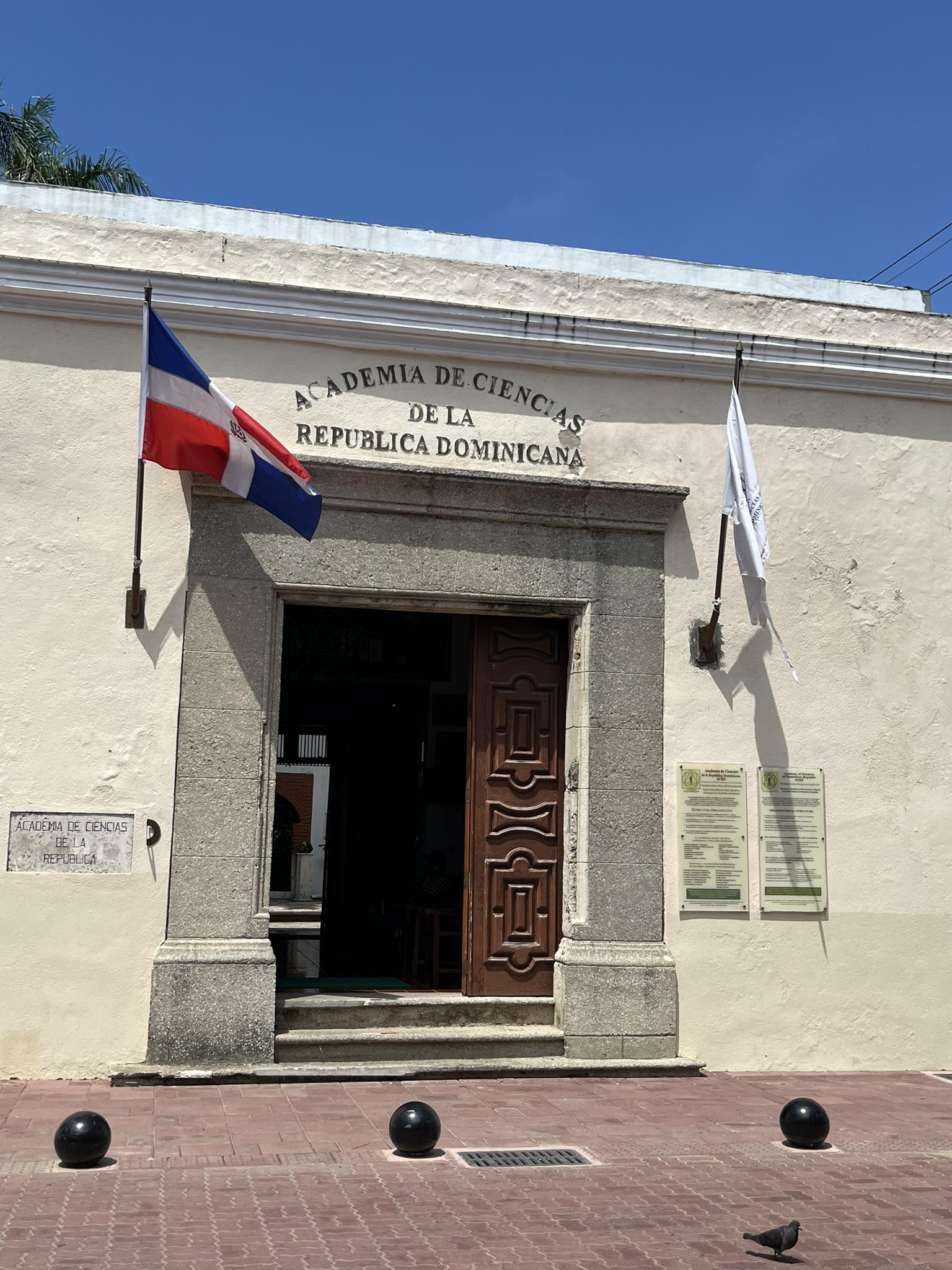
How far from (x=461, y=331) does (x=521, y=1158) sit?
204 inches

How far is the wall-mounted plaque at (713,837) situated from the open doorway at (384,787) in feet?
5.44

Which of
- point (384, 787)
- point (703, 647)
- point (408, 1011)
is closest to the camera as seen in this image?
point (408, 1011)

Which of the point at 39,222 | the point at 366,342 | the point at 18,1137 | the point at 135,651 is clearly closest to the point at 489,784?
the point at 135,651

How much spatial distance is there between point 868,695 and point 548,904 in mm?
2679

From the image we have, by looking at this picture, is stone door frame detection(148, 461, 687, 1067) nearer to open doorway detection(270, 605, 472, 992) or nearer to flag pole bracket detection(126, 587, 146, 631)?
flag pole bracket detection(126, 587, 146, 631)

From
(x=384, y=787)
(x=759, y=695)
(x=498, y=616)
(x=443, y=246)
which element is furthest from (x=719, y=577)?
(x=384, y=787)

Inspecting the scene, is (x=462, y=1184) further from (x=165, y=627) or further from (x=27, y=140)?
(x=27, y=140)

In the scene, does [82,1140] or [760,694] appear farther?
[760,694]

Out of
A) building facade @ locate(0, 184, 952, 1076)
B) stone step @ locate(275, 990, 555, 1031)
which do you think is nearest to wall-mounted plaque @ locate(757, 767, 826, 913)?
building facade @ locate(0, 184, 952, 1076)

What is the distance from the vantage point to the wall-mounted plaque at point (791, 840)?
9.10 meters

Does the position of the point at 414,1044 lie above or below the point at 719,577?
below

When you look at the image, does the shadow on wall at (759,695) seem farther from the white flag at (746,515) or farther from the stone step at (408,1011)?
the stone step at (408,1011)

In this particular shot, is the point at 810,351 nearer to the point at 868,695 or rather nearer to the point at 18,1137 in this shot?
the point at 868,695

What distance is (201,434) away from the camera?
26.0ft
